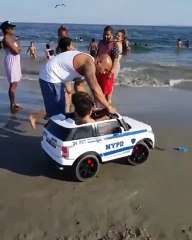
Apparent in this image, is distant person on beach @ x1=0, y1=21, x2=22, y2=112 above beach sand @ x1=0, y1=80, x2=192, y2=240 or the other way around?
above

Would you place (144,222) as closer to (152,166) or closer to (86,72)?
(152,166)

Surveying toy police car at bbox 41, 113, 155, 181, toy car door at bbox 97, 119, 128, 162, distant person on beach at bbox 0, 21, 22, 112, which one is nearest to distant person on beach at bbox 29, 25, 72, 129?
toy police car at bbox 41, 113, 155, 181

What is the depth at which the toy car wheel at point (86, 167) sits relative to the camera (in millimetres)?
5170

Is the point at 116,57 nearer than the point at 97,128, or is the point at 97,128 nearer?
the point at 97,128

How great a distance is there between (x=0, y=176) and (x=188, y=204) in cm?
246

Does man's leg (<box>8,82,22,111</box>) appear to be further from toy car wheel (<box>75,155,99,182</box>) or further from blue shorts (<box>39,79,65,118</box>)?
toy car wheel (<box>75,155,99,182</box>)

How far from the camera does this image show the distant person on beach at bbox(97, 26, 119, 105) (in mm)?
6996

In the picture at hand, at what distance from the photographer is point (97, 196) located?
4867 mm

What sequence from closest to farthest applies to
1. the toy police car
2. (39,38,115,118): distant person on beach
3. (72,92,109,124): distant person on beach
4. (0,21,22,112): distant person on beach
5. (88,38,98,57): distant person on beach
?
the toy police car, (72,92,109,124): distant person on beach, (39,38,115,118): distant person on beach, (0,21,22,112): distant person on beach, (88,38,98,57): distant person on beach

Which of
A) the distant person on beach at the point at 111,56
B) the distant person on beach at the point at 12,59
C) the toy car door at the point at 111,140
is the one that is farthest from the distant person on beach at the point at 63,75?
the distant person on beach at the point at 12,59

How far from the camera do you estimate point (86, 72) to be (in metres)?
5.58

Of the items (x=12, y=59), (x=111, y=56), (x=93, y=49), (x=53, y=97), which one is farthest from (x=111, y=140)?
(x=93, y=49)

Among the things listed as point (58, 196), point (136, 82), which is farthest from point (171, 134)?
point (136, 82)

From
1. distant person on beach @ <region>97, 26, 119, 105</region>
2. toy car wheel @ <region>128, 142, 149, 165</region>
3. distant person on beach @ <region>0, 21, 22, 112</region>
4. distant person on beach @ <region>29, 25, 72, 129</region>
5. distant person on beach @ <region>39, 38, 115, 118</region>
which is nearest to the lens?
distant person on beach @ <region>39, 38, 115, 118</region>
